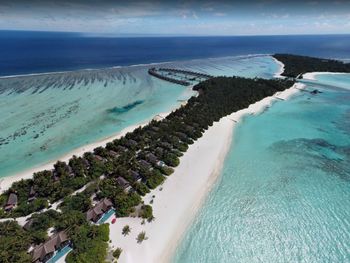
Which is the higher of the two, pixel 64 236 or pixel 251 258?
pixel 64 236

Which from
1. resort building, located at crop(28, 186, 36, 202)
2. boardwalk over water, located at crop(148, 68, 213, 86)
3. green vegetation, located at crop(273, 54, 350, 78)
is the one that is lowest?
resort building, located at crop(28, 186, 36, 202)

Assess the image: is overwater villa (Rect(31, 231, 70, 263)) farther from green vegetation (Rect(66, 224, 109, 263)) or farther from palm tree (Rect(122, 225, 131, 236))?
palm tree (Rect(122, 225, 131, 236))

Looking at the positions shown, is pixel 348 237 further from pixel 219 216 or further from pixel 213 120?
pixel 213 120

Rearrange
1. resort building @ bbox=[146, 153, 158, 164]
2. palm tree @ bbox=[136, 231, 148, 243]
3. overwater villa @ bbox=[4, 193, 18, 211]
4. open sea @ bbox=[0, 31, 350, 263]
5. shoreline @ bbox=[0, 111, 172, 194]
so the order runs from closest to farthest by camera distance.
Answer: palm tree @ bbox=[136, 231, 148, 243] < open sea @ bbox=[0, 31, 350, 263] < overwater villa @ bbox=[4, 193, 18, 211] < shoreline @ bbox=[0, 111, 172, 194] < resort building @ bbox=[146, 153, 158, 164]

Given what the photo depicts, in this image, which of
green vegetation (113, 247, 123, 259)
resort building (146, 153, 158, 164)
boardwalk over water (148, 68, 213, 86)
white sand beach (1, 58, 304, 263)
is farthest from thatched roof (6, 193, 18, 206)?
boardwalk over water (148, 68, 213, 86)

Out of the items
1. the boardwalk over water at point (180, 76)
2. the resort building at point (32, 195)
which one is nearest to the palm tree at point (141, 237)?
the resort building at point (32, 195)

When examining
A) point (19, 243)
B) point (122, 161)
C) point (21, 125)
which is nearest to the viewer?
point (19, 243)

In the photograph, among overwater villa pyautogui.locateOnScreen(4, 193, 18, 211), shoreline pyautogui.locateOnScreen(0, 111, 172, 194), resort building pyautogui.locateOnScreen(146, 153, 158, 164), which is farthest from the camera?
resort building pyautogui.locateOnScreen(146, 153, 158, 164)

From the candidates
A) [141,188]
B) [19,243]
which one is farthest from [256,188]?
[19,243]

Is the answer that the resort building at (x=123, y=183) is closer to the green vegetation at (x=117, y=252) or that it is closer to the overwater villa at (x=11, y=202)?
the green vegetation at (x=117, y=252)
